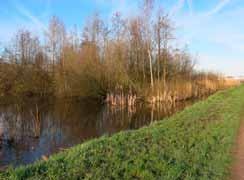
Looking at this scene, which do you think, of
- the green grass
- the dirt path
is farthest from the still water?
the dirt path

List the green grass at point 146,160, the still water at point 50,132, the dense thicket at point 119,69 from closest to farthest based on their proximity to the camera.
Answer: the green grass at point 146,160 < the still water at point 50,132 < the dense thicket at point 119,69

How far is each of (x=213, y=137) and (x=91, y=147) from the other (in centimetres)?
297

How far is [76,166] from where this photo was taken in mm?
3896

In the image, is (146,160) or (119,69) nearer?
(146,160)

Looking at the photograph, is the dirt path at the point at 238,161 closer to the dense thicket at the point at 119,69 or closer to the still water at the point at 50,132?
the still water at the point at 50,132

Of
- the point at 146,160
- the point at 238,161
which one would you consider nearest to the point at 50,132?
the point at 146,160

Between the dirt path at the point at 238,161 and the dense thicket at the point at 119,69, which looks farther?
the dense thicket at the point at 119,69

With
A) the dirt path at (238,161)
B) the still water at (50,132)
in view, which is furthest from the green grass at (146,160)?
the still water at (50,132)

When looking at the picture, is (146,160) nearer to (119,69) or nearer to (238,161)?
(238,161)

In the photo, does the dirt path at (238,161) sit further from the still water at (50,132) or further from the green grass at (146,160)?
the still water at (50,132)

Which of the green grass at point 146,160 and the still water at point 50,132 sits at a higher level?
the green grass at point 146,160

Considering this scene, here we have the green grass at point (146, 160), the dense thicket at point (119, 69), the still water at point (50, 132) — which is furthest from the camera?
the dense thicket at point (119, 69)

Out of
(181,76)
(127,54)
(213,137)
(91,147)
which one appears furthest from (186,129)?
(181,76)

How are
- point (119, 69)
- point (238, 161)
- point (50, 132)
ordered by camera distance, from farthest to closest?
point (119, 69)
point (50, 132)
point (238, 161)
